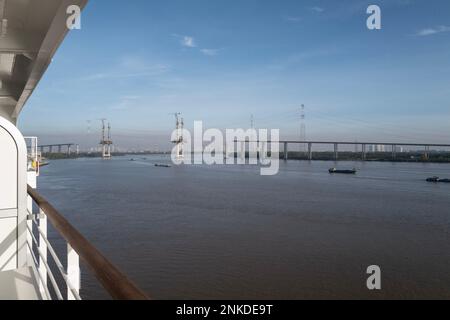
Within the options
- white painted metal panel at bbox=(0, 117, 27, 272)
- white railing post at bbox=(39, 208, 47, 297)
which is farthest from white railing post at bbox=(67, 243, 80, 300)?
white painted metal panel at bbox=(0, 117, 27, 272)

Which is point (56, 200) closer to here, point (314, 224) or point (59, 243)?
point (59, 243)

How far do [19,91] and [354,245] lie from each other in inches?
250

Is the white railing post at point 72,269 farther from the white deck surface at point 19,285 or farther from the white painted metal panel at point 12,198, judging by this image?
the white painted metal panel at point 12,198

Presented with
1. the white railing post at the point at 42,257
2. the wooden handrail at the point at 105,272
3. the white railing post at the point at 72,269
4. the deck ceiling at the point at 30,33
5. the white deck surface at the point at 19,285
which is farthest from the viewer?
the deck ceiling at the point at 30,33

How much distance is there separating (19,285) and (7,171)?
19.9 inches

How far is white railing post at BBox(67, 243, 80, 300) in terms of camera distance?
2.54 ft

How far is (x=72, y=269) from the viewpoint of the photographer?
82 centimetres

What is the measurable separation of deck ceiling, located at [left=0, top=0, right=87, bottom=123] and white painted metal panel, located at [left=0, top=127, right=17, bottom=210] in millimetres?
530

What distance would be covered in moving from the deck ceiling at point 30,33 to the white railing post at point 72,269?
956 mm

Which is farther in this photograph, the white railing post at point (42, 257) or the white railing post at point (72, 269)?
the white railing post at point (42, 257)

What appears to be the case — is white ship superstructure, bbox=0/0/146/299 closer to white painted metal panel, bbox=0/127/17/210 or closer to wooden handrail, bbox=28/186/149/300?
white painted metal panel, bbox=0/127/17/210

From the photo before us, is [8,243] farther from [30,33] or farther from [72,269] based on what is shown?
[30,33]

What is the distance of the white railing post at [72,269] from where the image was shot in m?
0.77

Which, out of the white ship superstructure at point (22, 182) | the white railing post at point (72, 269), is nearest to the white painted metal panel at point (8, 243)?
the white ship superstructure at point (22, 182)
